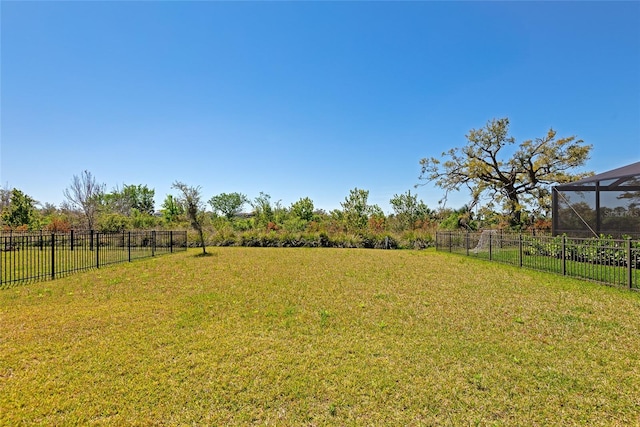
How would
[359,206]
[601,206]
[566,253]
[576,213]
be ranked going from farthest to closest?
[359,206], [576,213], [601,206], [566,253]

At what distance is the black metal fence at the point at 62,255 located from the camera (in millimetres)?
8375

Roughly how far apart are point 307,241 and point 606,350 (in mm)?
16987

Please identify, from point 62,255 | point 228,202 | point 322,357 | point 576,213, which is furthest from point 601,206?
point 228,202

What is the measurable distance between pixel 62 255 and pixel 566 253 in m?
18.0

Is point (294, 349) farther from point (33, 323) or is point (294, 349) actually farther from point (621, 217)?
point (621, 217)

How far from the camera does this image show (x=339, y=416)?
2.52 m

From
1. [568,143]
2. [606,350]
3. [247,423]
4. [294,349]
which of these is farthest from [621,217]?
[247,423]

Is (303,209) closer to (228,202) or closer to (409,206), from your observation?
(409,206)

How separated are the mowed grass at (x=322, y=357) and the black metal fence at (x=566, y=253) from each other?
105 cm

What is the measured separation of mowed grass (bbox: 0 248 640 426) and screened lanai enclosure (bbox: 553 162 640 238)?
622cm

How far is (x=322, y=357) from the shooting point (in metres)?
3.56

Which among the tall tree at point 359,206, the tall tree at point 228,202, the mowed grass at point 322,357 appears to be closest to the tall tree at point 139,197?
the tall tree at point 228,202

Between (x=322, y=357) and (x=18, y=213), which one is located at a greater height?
(x=18, y=213)

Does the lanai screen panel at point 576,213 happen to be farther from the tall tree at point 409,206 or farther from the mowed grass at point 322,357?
the tall tree at point 409,206
